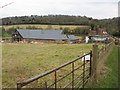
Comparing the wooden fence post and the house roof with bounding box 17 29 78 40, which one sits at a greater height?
the house roof with bounding box 17 29 78 40

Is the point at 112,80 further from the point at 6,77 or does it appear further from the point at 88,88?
the point at 6,77

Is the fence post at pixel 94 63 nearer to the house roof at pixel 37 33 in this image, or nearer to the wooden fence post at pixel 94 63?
the wooden fence post at pixel 94 63

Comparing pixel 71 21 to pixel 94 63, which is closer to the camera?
pixel 94 63

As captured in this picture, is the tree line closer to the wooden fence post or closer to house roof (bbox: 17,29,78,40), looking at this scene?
house roof (bbox: 17,29,78,40)

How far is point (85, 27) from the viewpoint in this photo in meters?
15.9

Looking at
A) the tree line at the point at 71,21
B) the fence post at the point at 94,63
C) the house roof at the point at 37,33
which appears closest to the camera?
the fence post at the point at 94,63

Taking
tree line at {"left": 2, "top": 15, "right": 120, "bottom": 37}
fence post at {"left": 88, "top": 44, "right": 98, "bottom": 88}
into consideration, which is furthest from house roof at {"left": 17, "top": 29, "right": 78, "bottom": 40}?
fence post at {"left": 88, "top": 44, "right": 98, "bottom": 88}

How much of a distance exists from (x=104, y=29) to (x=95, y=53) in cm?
1299

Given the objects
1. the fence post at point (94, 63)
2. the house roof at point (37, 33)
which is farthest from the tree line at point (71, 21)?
the fence post at point (94, 63)

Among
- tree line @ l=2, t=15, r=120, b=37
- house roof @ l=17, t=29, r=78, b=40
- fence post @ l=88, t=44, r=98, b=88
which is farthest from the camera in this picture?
house roof @ l=17, t=29, r=78, b=40

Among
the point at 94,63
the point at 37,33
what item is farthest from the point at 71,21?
the point at 94,63

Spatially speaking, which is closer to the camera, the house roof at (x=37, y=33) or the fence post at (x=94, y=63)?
the fence post at (x=94, y=63)

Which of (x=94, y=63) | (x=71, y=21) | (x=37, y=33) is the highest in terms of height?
(x=71, y=21)

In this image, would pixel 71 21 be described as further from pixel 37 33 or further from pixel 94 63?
pixel 94 63
